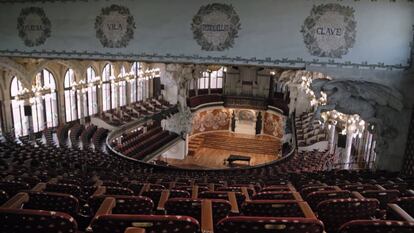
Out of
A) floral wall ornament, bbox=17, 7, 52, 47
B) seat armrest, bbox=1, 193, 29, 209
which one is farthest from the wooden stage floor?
seat armrest, bbox=1, 193, 29, 209

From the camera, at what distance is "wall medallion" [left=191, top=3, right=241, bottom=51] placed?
10.8 meters

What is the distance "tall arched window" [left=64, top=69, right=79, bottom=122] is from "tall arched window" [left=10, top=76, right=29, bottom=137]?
128 inches

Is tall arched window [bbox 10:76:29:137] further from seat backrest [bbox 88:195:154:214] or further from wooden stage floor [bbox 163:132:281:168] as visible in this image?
seat backrest [bbox 88:195:154:214]

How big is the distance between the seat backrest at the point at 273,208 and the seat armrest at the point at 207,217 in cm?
40

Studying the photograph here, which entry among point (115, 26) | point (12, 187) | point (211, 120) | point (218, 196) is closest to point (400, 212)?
point (218, 196)

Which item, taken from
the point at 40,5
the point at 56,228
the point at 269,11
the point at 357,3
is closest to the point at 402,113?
the point at 357,3

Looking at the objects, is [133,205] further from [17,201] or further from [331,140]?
[331,140]

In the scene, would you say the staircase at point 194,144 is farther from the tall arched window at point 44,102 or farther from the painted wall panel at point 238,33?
the painted wall panel at point 238,33

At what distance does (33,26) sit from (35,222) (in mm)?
11670

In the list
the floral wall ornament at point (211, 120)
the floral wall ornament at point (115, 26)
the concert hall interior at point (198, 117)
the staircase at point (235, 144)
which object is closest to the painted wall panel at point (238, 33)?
the concert hall interior at point (198, 117)

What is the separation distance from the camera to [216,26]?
1103 cm

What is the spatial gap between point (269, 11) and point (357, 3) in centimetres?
248

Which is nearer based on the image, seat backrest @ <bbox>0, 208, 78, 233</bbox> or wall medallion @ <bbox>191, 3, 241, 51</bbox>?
seat backrest @ <bbox>0, 208, 78, 233</bbox>

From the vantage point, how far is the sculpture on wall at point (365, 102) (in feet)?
32.3
